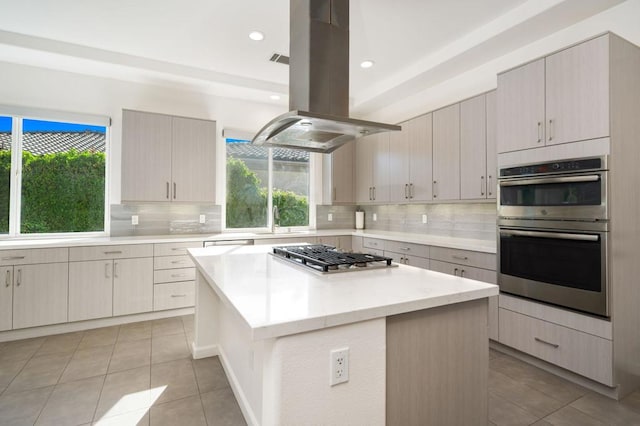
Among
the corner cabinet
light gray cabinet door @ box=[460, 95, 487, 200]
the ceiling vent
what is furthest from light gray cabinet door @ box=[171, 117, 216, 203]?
light gray cabinet door @ box=[460, 95, 487, 200]

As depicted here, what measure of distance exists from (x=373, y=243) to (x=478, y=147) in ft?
5.81

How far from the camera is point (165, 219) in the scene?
4.16 meters

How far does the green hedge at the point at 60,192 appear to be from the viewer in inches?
141

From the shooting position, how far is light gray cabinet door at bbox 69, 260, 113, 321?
3230mm

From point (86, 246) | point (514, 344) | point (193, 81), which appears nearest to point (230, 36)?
point (193, 81)

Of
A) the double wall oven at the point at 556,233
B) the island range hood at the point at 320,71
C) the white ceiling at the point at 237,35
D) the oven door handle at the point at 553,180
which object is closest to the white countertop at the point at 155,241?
the double wall oven at the point at 556,233

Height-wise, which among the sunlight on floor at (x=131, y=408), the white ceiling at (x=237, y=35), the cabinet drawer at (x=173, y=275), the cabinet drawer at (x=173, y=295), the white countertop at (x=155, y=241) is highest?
the white ceiling at (x=237, y=35)

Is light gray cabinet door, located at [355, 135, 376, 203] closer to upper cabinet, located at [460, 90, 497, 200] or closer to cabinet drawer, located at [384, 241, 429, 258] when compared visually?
cabinet drawer, located at [384, 241, 429, 258]

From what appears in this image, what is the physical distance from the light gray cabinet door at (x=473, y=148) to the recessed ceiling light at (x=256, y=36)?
213 centimetres

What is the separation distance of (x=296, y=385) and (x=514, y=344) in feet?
7.68

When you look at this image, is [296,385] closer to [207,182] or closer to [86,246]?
[86,246]

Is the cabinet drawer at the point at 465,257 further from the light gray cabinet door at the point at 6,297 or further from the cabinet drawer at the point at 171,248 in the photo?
the light gray cabinet door at the point at 6,297

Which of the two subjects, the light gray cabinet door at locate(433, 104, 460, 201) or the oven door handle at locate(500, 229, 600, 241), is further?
the light gray cabinet door at locate(433, 104, 460, 201)

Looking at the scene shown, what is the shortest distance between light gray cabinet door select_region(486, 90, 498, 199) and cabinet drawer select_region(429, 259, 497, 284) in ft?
2.33
